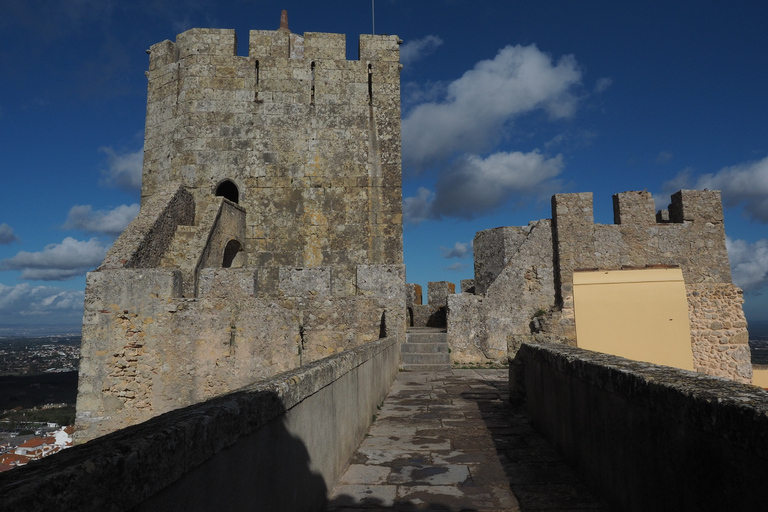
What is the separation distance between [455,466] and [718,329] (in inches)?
397

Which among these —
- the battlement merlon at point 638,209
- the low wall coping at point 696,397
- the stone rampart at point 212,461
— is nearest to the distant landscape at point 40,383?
the battlement merlon at point 638,209

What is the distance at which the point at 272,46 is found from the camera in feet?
44.0

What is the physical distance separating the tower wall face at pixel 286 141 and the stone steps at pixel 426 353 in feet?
7.95

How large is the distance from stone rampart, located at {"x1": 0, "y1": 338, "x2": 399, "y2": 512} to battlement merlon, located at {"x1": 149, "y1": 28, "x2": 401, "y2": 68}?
1171 centimetres

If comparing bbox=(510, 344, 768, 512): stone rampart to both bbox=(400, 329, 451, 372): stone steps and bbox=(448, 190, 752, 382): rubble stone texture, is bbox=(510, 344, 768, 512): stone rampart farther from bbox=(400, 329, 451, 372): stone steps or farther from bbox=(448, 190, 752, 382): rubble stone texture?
Result: bbox=(448, 190, 752, 382): rubble stone texture

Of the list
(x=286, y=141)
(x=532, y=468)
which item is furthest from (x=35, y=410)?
(x=532, y=468)

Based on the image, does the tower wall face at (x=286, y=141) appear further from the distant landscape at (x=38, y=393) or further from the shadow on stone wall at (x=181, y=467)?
the shadow on stone wall at (x=181, y=467)

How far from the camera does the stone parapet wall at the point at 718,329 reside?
1134cm

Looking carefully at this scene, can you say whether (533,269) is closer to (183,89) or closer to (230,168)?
(230,168)

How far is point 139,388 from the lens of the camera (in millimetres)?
8828

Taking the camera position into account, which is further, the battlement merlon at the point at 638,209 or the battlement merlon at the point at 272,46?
the battlement merlon at the point at 272,46

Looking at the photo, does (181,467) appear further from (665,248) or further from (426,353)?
(665,248)

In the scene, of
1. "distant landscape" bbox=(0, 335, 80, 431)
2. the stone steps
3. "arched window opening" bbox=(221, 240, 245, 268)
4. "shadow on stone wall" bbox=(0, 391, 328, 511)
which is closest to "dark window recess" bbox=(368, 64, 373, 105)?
"arched window opening" bbox=(221, 240, 245, 268)

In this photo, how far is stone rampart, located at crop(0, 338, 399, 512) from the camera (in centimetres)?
115
